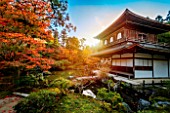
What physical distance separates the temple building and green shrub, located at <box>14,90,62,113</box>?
7932 mm

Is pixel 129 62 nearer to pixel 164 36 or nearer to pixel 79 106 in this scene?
pixel 164 36

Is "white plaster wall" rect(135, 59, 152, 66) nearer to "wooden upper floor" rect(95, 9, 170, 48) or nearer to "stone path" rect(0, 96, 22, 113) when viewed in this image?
"wooden upper floor" rect(95, 9, 170, 48)

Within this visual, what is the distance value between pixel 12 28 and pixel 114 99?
758 centimetres

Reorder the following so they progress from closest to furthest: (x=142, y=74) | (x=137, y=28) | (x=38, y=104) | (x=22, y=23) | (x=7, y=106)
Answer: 1. (x=38, y=104)
2. (x=7, y=106)
3. (x=22, y=23)
4. (x=142, y=74)
5. (x=137, y=28)

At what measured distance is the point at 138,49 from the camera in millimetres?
11031

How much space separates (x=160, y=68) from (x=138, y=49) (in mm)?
4097

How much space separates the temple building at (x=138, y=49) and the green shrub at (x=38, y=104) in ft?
26.0

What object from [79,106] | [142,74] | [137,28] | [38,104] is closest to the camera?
[38,104]

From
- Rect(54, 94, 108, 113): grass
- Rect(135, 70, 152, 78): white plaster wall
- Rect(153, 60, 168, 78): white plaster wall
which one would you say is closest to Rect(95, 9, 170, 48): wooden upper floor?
Rect(153, 60, 168, 78): white plaster wall

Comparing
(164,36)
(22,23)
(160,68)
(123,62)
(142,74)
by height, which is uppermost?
(164,36)

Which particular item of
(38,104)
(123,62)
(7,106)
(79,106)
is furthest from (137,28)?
(7,106)

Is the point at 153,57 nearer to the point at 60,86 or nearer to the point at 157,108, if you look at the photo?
the point at 157,108

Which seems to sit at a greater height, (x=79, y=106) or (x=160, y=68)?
(x=160, y=68)

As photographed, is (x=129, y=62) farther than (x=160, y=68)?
No
